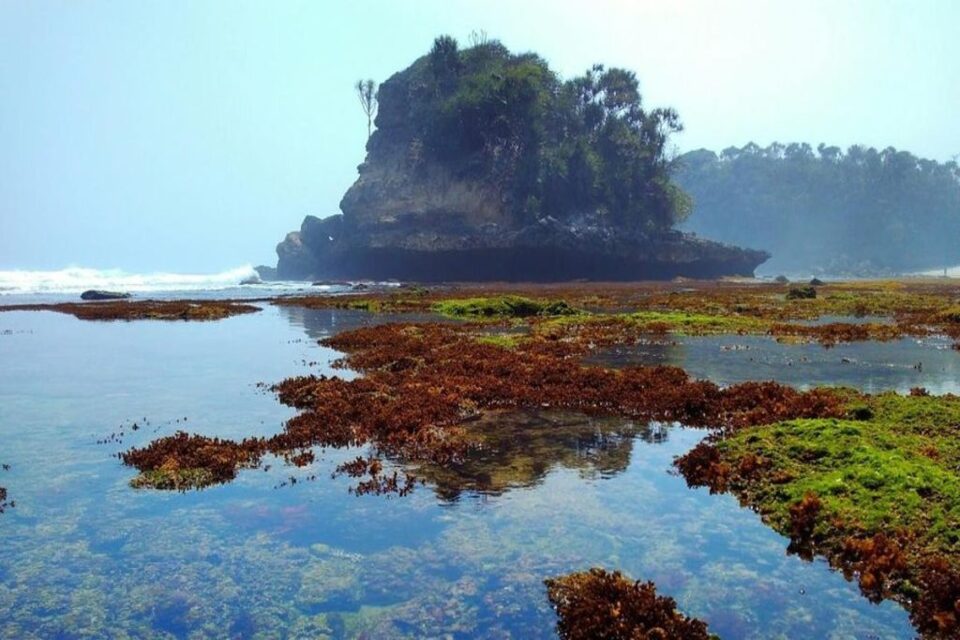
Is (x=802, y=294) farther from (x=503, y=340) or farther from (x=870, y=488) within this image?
(x=870, y=488)

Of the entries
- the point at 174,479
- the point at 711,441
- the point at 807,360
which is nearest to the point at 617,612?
the point at 711,441

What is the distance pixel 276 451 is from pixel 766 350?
19.7 m

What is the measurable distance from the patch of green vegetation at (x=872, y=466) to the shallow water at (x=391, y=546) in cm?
98

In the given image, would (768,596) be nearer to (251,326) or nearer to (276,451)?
(276,451)

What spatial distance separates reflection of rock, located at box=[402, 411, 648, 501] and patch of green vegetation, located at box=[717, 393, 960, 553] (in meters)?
2.18

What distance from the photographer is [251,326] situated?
3822cm

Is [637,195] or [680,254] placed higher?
[637,195]

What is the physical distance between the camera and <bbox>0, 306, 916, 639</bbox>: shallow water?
6711mm

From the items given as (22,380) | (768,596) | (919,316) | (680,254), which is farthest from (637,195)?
(768,596)

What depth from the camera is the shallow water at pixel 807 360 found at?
727 inches

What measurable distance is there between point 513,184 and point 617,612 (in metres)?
105

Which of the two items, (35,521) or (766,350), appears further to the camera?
(766,350)

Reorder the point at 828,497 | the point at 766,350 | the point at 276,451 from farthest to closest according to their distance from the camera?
the point at 766,350, the point at 276,451, the point at 828,497

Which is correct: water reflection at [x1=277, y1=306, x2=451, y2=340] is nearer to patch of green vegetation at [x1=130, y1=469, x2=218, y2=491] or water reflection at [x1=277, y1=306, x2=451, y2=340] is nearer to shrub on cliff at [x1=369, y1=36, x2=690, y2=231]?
patch of green vegetation at [x1=130, y1=469, x2=218, y2=491]
